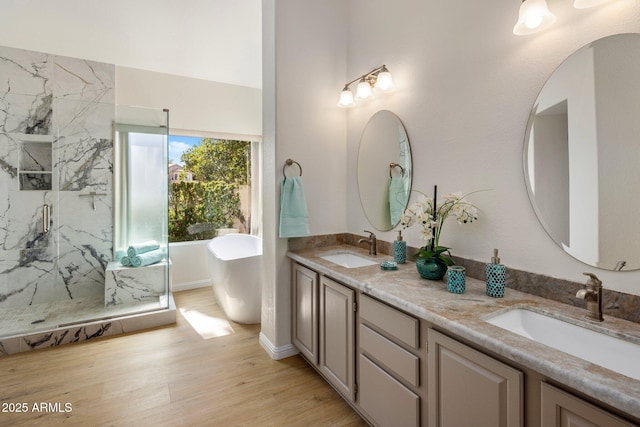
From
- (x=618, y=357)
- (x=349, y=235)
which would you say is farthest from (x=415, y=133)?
(x=618, y=357)

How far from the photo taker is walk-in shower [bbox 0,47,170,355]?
3.25 meters

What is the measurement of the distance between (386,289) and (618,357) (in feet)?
2.77

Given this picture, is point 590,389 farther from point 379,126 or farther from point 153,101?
point 153,101

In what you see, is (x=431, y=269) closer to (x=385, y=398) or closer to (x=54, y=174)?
(x=385, y=398)

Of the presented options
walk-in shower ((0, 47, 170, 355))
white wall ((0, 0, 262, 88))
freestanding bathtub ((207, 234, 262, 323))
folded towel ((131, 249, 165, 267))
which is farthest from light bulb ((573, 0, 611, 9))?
folded towel ((131, 249, 165, 267))

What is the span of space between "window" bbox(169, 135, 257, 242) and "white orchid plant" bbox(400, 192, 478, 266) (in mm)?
3323

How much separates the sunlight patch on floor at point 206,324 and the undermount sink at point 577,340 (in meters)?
2.51

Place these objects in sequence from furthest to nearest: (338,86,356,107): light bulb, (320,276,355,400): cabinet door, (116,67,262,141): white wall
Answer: (116,67,262,141): white wall < (338,86,356,107): light bulb < (320,276,355,400): cabinet door

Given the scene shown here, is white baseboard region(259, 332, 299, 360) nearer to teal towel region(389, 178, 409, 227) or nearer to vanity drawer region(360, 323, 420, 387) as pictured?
vanity drawer region(360, 323, 420, 387)

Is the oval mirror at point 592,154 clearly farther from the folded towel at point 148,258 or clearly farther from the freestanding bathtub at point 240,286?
the folded towel at point 148,258

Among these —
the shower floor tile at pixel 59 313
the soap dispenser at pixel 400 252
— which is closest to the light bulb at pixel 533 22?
the soap dispenser at pixel 400 252

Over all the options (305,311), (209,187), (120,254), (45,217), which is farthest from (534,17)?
(45,217)

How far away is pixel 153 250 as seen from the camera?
3617 mm

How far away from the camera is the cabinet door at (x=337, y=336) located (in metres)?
1.80
